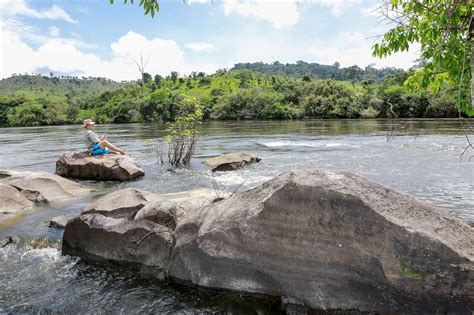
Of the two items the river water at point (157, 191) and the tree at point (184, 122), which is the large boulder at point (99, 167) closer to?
the river water at point (157, 191)

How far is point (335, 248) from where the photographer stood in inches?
200

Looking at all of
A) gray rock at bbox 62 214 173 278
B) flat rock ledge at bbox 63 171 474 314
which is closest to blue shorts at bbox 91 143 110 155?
gray rock at bbox 62 214 173 278

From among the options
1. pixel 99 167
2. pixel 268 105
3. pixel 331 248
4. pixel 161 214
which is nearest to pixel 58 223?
pixel 161 214

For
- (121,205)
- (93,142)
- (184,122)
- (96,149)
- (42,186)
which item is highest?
(184,122)

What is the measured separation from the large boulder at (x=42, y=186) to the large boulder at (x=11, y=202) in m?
0.47

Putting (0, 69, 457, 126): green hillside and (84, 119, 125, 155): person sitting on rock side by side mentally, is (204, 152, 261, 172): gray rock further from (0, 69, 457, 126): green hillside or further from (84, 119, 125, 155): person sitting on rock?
(0, 69, 457, 126): green hillside

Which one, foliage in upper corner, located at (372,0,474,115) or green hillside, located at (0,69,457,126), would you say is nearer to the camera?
foliage in upper corner, located at (372,0,474,115)

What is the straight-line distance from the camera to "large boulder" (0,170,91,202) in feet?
38.8

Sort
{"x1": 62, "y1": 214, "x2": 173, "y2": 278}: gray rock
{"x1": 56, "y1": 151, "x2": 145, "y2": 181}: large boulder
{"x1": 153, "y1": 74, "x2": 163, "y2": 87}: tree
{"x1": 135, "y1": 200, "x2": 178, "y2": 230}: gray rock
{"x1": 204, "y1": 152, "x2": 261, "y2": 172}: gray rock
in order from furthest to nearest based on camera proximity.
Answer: {"x1": 153, "y1": 74, "x2": 163, "y2": 87}: tree, {"x1": 204, "y1": 152, "x2": 261, "y2": 172}: gray rock, {"x1": 56, "y1": 151, "x2": 145, "y2": 181}: large boulder, {"x1": 135, "y1": 200, "x2": 178, "y2": 230}: gray rock, {"x1": 62, "y1": 214, "x2": 173, "y2": 278}: gray rock

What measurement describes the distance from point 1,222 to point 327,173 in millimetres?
9006

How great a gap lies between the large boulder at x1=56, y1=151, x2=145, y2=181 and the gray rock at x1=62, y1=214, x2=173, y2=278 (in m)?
8.17

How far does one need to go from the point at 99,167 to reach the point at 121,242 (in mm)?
9697

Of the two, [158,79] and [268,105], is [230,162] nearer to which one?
[268,105]

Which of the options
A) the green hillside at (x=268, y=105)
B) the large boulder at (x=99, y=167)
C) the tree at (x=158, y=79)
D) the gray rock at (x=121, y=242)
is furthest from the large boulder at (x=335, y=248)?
the tree at (x=158, y=79)
